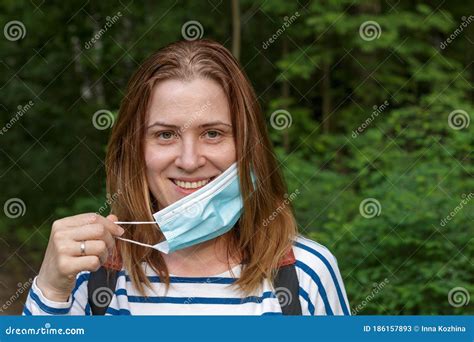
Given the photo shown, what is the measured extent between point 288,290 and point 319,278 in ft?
0.41

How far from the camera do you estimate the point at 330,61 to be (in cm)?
899

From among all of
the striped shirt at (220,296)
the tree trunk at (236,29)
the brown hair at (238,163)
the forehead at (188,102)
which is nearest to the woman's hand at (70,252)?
the striped shirt at (220,296)

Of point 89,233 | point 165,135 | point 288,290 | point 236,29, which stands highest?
point 236,29

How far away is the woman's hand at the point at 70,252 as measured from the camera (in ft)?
7.54

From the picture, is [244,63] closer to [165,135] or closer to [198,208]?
[198,208]

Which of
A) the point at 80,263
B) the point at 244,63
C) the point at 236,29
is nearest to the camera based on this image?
the point at 80,263

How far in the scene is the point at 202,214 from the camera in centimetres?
277

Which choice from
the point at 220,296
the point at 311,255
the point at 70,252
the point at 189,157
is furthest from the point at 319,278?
the point at 70,252

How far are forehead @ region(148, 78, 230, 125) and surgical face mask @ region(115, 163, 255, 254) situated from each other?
8.9 inches

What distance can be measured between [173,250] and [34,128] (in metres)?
6.72

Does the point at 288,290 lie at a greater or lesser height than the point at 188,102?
lesser

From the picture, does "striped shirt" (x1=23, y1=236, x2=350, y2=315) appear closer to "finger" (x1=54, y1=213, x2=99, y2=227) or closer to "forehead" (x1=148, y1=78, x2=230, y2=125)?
"finger" (x1=54, y1=213, x2=99, y2=227)

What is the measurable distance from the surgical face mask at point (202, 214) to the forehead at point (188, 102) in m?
0.23

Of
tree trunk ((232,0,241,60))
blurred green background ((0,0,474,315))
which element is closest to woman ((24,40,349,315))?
blurred green background ((0,0,474,315))
